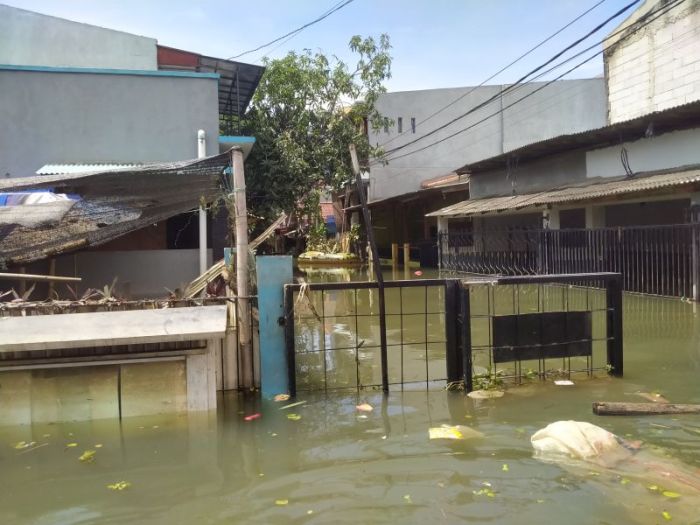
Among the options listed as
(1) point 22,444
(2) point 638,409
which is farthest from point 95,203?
(2) point 638,409

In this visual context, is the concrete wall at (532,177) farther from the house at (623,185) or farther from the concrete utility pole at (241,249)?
the concrete utility pole at (241,249)

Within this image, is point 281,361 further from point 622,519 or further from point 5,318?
point 622,519

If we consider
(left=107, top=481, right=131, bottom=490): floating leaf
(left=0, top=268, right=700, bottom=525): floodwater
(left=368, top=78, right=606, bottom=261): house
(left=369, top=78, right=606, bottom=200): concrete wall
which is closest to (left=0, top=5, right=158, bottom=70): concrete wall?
(left=0, top=268, right=700, bottom=525): floodwater

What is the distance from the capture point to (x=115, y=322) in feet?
16.2

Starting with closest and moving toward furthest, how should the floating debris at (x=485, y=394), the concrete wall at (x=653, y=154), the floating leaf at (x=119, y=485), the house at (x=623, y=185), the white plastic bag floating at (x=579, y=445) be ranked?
the floating leaf at (x=119, y=485) < the white plastic bag floating at (x=579, y=445) < the floating debris at (x=485, y=394) < the house at (x=623, y=185) < the concrete wall at (x=653, y=154)

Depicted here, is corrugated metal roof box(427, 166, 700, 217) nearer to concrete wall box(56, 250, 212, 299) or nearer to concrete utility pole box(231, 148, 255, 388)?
concrete wall box(56, 250, 212, 299)

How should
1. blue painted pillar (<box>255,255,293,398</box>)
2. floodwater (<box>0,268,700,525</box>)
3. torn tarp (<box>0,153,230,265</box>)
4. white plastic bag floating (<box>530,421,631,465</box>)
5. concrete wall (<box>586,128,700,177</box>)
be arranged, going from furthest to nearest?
concrete wall (<box>586,128,700,177</box>)
torn tarp (<box>0,153,230,265</box>)
blue painted pillar (<box>255,255,293,398</box>)
white plastic bag floating (<box>530,421,631,465</box>)
floodwater (<box>0,268,700,525</box>)

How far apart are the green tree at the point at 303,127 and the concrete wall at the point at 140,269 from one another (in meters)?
7.67

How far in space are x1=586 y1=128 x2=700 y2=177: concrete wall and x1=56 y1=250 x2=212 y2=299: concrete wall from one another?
11319 millimetres

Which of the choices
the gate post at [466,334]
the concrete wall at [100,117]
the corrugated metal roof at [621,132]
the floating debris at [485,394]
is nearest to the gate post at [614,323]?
the floating debris at [485,394]

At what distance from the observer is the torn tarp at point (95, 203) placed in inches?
252

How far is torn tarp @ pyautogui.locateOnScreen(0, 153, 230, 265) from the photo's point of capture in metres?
6.41

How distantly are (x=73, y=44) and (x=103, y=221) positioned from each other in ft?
29.8

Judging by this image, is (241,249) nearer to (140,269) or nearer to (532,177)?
(140,269)
